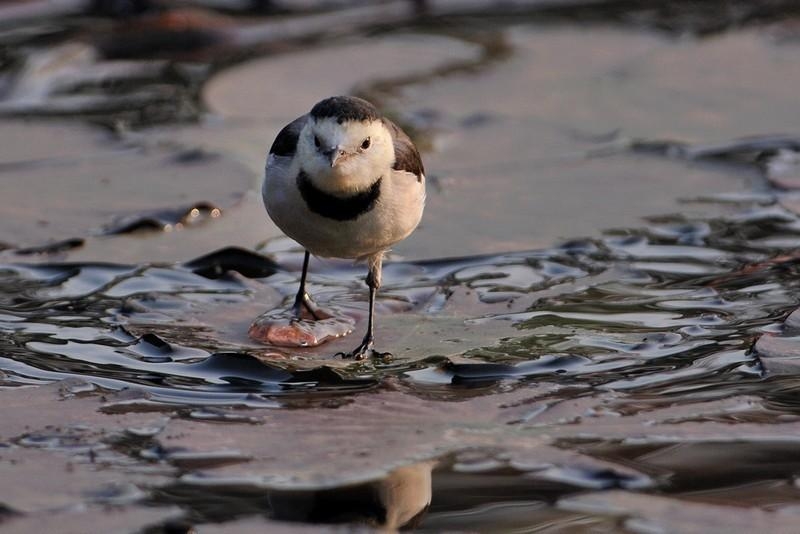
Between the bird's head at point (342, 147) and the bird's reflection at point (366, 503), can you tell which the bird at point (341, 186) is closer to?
the bird's head at point (342, 147)

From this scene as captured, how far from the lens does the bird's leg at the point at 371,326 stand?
520 centimetres

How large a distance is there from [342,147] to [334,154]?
0.27ft

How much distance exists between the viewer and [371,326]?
5426 millimetres

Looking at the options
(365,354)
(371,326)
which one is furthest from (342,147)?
(365,354)

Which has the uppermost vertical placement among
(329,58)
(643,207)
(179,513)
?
(329,58)

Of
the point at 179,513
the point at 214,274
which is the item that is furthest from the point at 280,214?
the point at 179,513

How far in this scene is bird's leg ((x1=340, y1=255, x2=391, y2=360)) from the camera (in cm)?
520

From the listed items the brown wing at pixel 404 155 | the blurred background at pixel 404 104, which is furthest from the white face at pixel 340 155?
the blurred background at pixel 404 104

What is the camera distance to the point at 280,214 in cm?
551

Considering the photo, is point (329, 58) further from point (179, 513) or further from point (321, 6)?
point (179, 513)

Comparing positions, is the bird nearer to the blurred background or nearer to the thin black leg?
the thin black leg

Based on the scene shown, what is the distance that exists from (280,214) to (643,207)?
89.4 inches

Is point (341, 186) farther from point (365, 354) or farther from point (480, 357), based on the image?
point (480, 357)

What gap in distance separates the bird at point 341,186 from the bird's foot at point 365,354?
0.04 ft
